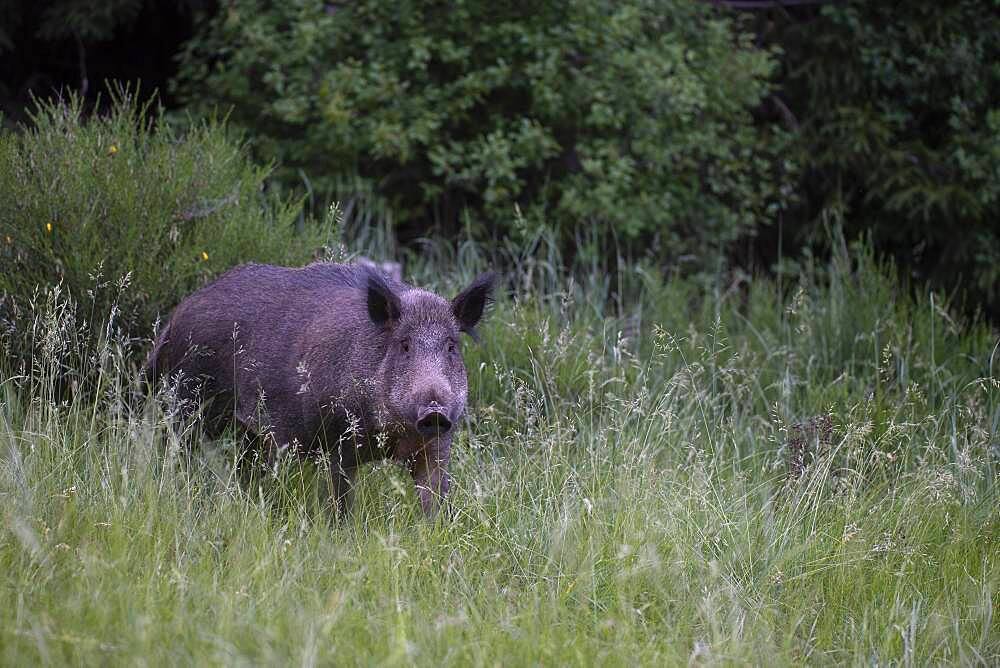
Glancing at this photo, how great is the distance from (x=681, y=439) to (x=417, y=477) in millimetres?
1269

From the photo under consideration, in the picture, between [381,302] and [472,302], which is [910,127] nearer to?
[472,302]

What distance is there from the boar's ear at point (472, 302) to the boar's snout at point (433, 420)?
0.62 meters

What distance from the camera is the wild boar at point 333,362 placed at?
15.3 ft

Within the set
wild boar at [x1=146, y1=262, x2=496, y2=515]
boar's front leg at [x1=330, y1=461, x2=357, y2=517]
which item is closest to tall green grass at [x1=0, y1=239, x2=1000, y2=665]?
boar's front leg at [x1=330, y1=461, x2=357, y2=517]

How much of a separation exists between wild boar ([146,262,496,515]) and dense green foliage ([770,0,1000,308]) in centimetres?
545

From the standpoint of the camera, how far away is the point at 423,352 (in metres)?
4.68

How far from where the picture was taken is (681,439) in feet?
18.0

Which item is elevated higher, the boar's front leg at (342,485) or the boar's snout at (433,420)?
the boar's snout at (433,420)

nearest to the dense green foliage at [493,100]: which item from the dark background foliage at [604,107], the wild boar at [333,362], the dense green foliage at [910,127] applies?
the dark background foliage at [604,107]

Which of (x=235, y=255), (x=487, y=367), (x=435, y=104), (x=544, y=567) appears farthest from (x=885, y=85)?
(x=544, y=567)

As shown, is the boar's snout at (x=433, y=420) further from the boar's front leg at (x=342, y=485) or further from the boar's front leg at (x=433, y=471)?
the boar's front leg at (x=342, y=485)

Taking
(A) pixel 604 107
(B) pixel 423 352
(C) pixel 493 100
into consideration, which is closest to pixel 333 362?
(B) pixel 423 352

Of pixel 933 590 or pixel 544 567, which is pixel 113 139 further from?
pixel 933 590

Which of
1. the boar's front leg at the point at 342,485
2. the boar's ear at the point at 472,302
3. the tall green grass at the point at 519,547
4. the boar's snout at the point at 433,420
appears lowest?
the boar's front leg at the point at 342,485
